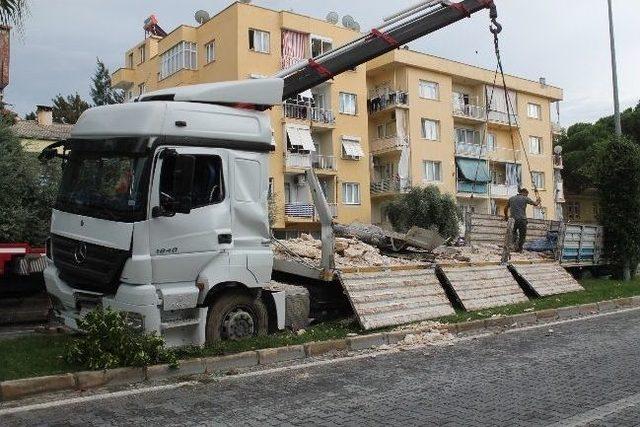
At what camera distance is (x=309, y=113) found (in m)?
38.0

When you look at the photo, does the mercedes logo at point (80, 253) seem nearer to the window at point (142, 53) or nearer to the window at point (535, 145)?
the window at point (142, 53)

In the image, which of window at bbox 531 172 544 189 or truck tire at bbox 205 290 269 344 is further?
window at bbox 531 172 544 189

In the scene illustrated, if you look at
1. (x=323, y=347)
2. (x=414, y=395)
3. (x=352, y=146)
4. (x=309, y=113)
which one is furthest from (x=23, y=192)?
(x=352, y=146)

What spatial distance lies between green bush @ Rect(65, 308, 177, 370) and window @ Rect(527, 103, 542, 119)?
164ft

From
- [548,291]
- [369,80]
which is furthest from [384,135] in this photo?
[548,291]

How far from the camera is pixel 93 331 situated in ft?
22.8

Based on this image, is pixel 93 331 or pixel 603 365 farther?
pixel 603 365

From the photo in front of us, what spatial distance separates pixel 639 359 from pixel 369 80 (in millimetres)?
39914

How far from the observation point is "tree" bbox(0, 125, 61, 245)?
1299 centimetres

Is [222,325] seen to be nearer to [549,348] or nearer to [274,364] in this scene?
[274,364]

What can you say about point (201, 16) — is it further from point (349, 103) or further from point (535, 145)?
point (535, 145)

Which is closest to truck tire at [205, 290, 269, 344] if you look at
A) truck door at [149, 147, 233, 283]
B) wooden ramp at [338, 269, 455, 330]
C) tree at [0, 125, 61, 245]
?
truck door at [149, 147, 233, 283]

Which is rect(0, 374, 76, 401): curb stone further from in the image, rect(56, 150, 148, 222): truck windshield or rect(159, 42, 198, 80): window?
rect(159, 42, 198, 80): window

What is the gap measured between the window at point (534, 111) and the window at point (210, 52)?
1085 inches
